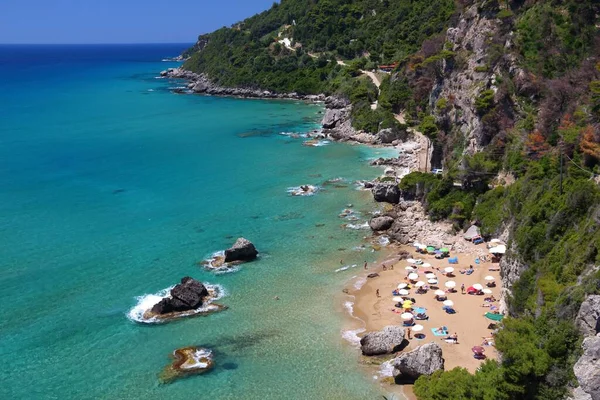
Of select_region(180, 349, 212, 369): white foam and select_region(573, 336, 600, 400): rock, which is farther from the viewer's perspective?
select_region(180, 349, 212, 369): white foam

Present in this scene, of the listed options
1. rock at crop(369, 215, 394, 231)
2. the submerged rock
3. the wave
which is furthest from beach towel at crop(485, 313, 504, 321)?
the wave

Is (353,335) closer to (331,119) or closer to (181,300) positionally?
(181,300)

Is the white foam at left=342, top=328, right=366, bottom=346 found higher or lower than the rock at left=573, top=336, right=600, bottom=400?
lower

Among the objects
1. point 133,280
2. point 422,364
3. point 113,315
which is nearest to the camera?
point 422,364

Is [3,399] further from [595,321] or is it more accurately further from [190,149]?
[190,149]

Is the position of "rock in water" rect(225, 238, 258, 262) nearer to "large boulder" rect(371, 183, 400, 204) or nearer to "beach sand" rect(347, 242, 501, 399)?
"beach sand" rect(347, 242, 501, 399)

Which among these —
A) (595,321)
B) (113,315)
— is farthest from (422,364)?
(113,315)
